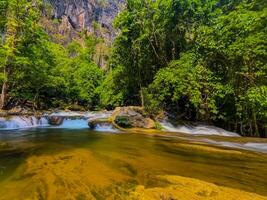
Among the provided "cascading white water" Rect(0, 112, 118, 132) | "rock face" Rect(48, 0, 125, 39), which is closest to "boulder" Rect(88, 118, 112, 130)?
"cascading white water" Rect(0, 112, 118, 132)

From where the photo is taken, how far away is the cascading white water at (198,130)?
15.3 meters

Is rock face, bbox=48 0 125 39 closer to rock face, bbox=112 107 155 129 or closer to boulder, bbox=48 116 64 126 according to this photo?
boulder, bbox=48 116 64 126

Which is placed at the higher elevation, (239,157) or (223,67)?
(223,67)

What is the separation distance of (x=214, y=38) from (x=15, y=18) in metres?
16.0

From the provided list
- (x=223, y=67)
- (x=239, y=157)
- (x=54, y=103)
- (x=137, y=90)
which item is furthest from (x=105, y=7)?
(x=239, y=157)

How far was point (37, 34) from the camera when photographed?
22.6 meters

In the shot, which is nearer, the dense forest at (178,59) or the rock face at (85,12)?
the dense forest at (178,59)

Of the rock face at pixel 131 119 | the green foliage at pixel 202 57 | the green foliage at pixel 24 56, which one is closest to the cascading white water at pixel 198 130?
the green foliage at pixel 202 57

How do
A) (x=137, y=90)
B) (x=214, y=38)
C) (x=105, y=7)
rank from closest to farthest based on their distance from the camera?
(x=214, y=38) → (x=137, y=90) → (x=105, y=7)

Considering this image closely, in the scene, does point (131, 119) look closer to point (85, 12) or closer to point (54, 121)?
point (54, 121)

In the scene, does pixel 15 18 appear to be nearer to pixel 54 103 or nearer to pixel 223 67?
pixel 54 103

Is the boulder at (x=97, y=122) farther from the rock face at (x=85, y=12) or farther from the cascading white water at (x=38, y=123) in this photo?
the rock face at (x=85, y=12)

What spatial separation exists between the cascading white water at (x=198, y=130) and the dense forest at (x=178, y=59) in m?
1.02

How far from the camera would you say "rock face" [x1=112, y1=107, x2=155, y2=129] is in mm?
16219
